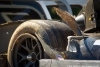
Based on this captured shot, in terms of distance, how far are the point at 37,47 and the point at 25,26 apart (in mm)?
413

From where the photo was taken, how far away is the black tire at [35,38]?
521 centimetres

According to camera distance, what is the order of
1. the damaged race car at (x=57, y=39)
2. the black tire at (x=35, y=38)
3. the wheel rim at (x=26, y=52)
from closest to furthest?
the damaged race car at (x=57, y=39)
the black tire at (x=35, y=38)
the wheel rim at (x=26, y=52)

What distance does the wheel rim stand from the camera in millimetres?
5527

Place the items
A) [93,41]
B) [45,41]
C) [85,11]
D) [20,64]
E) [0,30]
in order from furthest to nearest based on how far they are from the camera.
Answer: [0,30]
[20,64]
[85,11]
[45,41]
[93,41]

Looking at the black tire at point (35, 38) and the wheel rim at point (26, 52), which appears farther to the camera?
the wheel rim at point (26, 52)

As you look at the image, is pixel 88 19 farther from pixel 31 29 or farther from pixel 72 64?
pixel 72 64

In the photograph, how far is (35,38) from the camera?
543 cm

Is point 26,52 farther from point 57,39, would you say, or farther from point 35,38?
point 57,39

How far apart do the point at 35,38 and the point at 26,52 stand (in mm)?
569

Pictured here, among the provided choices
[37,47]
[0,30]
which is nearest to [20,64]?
[37,47]

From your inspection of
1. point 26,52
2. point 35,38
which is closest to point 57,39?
point 35,38

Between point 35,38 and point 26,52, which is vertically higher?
point 35,38

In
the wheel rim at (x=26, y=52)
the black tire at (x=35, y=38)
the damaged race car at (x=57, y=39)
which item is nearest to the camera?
the damaged race car at (x=57, y=39)

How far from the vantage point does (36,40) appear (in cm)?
540
